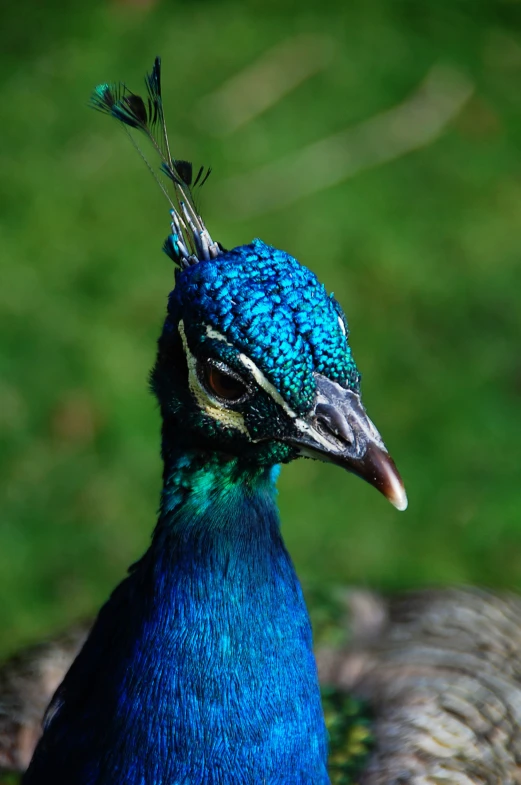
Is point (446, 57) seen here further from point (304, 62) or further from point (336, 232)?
point (336, 232)

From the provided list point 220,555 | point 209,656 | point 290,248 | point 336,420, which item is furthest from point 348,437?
point 290,248

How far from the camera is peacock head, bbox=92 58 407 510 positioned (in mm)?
1341

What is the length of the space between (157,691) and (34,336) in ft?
8.12

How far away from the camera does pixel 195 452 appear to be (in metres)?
1.49

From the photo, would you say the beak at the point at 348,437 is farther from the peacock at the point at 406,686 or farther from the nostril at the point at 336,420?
the peacock at the point at 406,686

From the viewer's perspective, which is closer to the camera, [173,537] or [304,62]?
[173,537]

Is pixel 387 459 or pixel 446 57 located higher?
pixel 446 57

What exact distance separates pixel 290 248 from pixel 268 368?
2892 mm

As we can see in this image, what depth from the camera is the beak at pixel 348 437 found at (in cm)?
135

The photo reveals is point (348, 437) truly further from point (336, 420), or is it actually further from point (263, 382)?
point (263, 382)

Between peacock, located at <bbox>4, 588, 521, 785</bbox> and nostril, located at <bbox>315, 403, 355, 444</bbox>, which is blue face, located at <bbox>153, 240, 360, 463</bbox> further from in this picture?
peacock, located at <bbox>4, 588, 521, 785</bbox>

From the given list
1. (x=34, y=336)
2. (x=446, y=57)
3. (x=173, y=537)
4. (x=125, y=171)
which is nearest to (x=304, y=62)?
(x=446, y=57)

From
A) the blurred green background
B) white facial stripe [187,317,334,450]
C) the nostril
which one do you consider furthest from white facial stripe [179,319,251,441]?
the blurred green background

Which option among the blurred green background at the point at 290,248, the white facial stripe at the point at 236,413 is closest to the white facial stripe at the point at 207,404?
the white facial stripe at the point at 236,413
